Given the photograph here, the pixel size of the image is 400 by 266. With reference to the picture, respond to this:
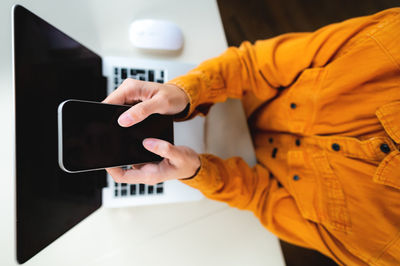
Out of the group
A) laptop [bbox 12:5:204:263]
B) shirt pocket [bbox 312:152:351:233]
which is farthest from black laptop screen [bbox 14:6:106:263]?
shirt pocket [bbox 312:152:351:233]

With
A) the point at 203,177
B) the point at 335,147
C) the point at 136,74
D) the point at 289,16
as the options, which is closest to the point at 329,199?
the point at 335,147

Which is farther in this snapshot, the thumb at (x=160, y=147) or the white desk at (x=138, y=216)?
the white desk at (x=138, y=216)

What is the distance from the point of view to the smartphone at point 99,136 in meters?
0.30

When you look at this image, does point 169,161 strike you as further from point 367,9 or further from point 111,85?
point 367,9

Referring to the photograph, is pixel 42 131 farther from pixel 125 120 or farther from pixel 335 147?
pixel 335 147

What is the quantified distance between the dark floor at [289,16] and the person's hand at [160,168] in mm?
825

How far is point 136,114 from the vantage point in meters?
0.33

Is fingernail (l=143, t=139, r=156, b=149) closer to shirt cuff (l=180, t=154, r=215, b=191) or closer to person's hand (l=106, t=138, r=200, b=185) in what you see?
person's hand (l=106, t=138, r=200, b=185)

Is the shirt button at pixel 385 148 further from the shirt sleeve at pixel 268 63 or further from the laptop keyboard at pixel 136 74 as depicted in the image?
the laptop keyboard at pixel 136 74

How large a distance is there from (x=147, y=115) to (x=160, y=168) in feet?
0.32

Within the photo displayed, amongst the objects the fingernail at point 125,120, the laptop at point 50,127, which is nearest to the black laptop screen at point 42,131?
the laptop at point 50,127

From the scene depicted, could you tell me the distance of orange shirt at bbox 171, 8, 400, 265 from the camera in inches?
14.9

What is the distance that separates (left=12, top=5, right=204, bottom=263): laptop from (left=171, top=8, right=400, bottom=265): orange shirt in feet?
0.52

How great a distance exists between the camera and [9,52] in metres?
0.46
